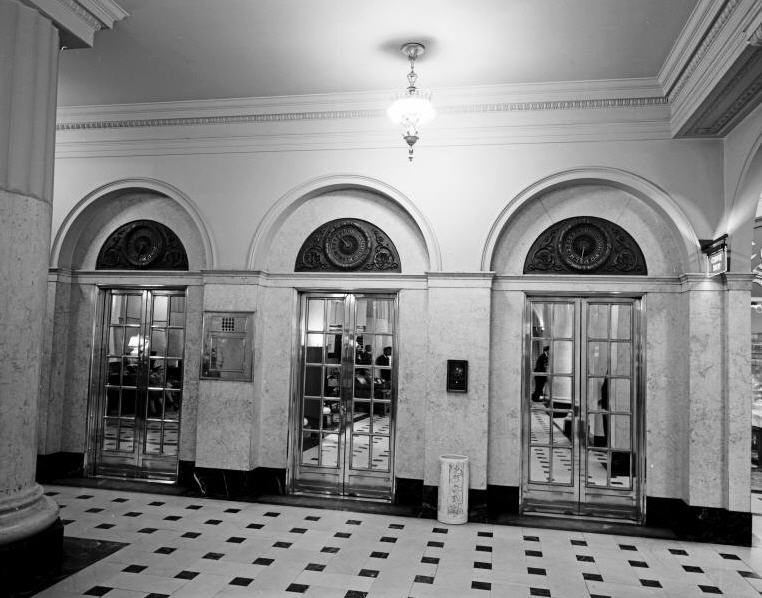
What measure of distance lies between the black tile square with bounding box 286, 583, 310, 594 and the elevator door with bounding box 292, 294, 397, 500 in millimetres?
2529

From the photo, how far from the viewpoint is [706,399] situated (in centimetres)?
643

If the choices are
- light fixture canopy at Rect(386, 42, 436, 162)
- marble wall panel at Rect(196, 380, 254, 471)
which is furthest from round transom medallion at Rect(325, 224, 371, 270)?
light fixture canopy at Rect(386, 42, 436, 162)

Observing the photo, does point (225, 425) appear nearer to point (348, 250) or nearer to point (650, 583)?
point (348, 250)

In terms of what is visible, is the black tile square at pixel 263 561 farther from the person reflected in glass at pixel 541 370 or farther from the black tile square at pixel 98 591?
the person reflected in glass at pixel 541 370

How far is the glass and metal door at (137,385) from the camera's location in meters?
A: 7.96

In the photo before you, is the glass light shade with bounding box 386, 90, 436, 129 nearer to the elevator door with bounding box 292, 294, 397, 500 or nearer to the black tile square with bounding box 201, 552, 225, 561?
the elevator door with bounding box 292, 294, 397, 500

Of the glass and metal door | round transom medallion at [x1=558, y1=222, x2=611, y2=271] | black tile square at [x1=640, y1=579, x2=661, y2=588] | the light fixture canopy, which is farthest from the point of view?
the glass and metal door

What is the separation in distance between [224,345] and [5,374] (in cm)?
318

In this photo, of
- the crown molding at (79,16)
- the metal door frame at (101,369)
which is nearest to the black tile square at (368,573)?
the metal door frame at (101,369)

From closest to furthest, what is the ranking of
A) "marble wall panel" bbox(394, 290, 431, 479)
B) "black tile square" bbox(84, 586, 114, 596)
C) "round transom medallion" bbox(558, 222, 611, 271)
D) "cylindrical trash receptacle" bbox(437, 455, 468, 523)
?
"black tile square" bbox(84, 586, 114, 596) → "cylindrical trash receptacle" bbox(437, 455, 468, 523) → "round transom medallion" bbox(558, 222, 611, 271) → "marble wall panel" bbox(394, 290, 431, 479)

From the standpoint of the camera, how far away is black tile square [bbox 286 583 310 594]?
4.75 m

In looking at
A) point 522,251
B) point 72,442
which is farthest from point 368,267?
point 72,442

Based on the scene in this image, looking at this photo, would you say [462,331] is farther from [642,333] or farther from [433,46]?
[433,46]

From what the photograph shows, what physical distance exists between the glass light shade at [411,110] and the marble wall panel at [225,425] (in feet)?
11.6
